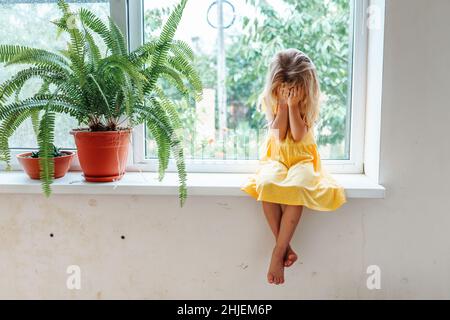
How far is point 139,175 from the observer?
1.73m

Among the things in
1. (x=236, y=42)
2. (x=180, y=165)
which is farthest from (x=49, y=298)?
(x=236, y=42)

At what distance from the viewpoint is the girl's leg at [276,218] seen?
4.93 feet

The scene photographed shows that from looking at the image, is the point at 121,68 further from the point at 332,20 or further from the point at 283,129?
the point at 332,20

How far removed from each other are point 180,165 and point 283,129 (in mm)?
387

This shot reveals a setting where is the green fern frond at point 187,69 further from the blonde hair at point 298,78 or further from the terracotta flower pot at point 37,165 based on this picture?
the terracotta flower pot at point 37,165

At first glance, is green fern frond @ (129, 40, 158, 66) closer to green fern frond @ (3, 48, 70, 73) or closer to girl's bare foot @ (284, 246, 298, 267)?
green fern frond @ (3, 48, 70, 73)

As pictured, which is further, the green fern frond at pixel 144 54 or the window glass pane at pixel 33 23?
the window glass pane at pixel 33 23

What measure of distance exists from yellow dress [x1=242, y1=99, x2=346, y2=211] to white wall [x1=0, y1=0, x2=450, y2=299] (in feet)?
0.47

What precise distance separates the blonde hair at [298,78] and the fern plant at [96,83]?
27 centimetres

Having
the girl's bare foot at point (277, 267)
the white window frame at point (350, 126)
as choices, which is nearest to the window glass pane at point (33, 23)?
the white window frame at point (350, 126)

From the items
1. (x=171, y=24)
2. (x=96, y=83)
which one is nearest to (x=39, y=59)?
(x=96, y=83)

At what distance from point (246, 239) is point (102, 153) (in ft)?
2.02

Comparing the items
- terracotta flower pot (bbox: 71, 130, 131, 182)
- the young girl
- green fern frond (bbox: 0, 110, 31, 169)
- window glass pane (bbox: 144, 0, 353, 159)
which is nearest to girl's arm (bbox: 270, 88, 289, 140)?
the young girl

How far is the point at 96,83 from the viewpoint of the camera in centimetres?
141
